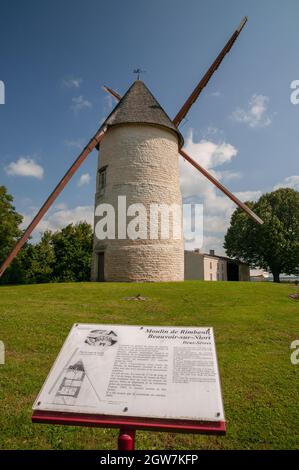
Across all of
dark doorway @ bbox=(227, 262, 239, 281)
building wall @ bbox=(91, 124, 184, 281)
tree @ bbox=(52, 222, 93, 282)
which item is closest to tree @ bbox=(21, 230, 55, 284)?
tree @ bbox=(52, 222, 93, 282)

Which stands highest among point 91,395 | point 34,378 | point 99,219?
point 99,219

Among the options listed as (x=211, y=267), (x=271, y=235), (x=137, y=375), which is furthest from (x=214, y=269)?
(x=137, y=375)

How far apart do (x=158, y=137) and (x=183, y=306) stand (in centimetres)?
1245

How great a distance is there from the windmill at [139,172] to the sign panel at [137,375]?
14.8m

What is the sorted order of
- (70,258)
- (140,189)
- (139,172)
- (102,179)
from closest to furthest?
(140,189) < (139,172) < (102,179) < (70,258)

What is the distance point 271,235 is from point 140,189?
23162 millimetres

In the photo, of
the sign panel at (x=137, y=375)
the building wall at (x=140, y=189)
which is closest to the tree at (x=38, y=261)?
the building wall at (x=140, y=189)

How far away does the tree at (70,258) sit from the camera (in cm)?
3058

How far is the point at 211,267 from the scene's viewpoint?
1420 inches

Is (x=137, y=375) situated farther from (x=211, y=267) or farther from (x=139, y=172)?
(x=211, y=267)

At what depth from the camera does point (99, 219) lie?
20.2m

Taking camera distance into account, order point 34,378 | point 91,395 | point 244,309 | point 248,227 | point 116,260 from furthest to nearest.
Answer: point 248,227 → point 116,260 → point 244,309 → point 34,378 → point 91,395
